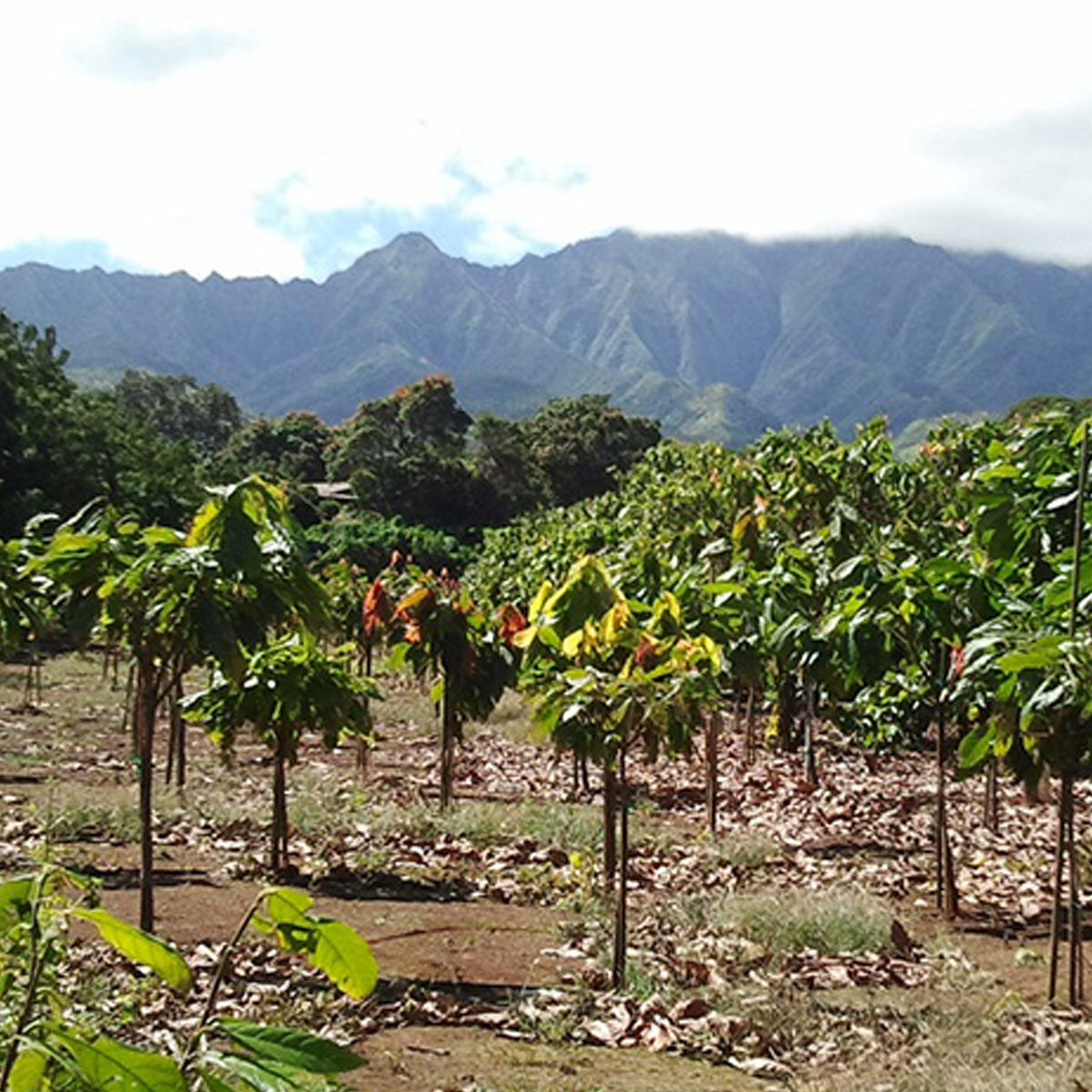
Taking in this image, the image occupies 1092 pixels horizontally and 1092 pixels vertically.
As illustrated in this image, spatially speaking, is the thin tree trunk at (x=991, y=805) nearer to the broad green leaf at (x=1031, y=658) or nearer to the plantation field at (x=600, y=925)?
the plantation field at (x=600, y=925)

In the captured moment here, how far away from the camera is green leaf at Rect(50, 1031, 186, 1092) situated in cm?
119

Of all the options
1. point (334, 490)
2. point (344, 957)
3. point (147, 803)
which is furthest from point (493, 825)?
point (334, 490)

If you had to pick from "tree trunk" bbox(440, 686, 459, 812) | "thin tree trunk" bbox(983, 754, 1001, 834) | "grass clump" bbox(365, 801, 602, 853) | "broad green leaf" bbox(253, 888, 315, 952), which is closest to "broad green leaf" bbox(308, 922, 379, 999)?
"broad green leaf" bbox(253, 888, 315, 952)

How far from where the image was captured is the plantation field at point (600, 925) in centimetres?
543

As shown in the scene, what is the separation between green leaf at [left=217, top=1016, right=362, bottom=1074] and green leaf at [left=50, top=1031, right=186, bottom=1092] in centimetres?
11

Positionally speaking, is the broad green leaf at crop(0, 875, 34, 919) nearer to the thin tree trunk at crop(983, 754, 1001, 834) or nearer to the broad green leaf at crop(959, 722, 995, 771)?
the broad green leaf at crop(959, 722, 995, 771)

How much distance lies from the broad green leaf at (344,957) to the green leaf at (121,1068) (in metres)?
0.37

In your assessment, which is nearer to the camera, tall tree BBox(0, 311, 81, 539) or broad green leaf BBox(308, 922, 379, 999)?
broad green leaf BBox(308, 922, 379, 999)

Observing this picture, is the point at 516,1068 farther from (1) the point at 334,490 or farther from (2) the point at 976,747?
(1) the point at 334,490

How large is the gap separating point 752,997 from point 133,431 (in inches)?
1833

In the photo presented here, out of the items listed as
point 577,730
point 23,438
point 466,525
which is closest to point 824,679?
point 577,730

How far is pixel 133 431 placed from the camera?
1918 inches

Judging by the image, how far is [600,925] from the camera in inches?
303

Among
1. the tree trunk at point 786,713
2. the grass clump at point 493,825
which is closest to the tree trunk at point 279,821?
the grass clump at point 493,825
